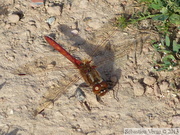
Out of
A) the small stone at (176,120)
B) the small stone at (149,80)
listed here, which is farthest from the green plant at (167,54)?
the small stone at (176,120)

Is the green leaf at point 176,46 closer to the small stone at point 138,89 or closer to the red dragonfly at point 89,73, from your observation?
the small stone at point 138,89

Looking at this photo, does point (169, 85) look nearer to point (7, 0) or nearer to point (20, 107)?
point (20, 107)

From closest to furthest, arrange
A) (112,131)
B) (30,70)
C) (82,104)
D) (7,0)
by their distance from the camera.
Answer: (112,131) → (82,104) → (30,70) → (7,0)

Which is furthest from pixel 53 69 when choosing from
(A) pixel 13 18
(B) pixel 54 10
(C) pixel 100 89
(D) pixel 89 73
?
(A) pixel 13 18

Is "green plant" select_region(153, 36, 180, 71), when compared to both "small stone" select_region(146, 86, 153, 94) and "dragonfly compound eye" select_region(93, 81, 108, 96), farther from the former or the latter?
"dragonfly compound eye" select_region(93, 81, 108, 96)

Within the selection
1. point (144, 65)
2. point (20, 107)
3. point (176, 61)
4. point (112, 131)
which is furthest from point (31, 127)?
point (176, 61)

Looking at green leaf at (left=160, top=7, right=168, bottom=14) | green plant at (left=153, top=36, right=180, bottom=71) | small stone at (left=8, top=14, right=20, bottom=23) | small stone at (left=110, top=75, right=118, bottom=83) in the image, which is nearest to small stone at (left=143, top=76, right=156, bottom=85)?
green plant at (left=153, top=36, right=180, bottom=71)

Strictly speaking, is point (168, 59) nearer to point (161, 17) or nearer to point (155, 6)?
point (161, 17)
